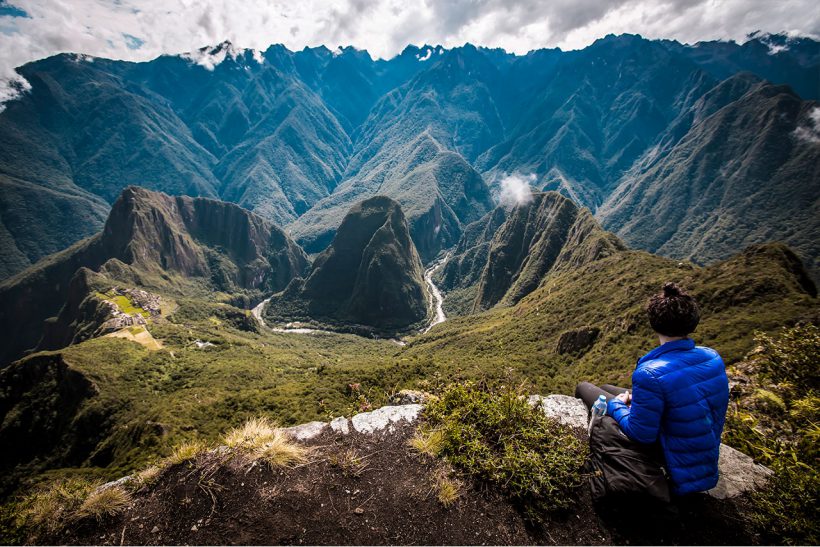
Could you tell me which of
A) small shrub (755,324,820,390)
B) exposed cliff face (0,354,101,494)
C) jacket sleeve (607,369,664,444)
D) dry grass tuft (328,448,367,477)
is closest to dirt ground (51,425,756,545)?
dry grass tuft (328,448,367,477)

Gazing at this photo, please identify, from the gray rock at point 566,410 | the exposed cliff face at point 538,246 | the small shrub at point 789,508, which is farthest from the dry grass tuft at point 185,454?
the exposed cliff face at point 538,246

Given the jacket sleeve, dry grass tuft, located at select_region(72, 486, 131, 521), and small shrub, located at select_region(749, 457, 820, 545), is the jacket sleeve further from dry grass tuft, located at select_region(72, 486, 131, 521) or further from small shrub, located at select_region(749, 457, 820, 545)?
dry grass tuft, located at select_region(72, 486, 131, 521)

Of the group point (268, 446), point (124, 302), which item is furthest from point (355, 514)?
point (124, 302)

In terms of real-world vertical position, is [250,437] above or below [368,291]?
above

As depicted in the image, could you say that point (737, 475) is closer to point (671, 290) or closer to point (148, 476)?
point (671, 290)

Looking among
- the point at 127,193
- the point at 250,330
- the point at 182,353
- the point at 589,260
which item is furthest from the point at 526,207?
the point at 127,193
